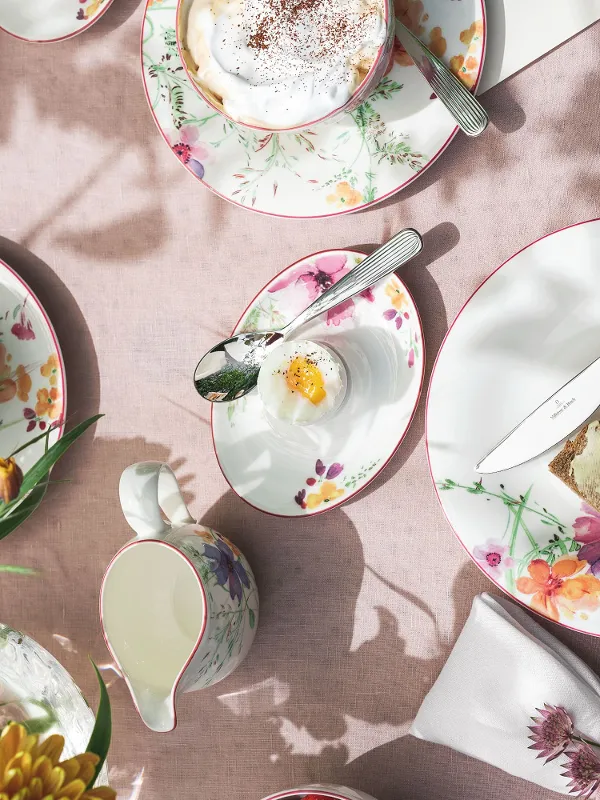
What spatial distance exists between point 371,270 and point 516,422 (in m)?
0.20

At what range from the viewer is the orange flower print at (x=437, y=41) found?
2.17 feet

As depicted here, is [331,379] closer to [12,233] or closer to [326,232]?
[326,232]

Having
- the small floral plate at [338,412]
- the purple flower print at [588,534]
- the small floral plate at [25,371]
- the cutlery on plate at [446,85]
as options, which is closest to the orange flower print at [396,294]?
the small floral plate at [338,412]

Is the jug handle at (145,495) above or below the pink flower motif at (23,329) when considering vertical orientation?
below

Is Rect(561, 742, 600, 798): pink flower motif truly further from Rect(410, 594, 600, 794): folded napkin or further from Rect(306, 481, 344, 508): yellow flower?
Rect(306, 481, 344, 508): yellow flower

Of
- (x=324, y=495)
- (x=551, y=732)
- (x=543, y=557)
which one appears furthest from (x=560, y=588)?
(x=324, y=495)

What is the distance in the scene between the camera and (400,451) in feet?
2.41

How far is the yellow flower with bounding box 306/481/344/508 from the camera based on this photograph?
72cm

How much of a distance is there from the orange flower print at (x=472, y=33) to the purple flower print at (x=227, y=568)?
0.53 m

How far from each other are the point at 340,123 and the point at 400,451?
0.33 m

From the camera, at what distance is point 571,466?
26.3 inches

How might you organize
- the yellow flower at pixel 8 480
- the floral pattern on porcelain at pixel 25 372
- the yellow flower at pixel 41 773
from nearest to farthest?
the yellow flower at pixel 41 773
the yellow flower at pixel 8 480
the floral pattern on porcelain at pixel 25 372

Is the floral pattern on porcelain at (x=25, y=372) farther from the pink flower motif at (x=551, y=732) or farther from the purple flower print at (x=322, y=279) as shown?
the pink flower motif at (x=551, y=732)

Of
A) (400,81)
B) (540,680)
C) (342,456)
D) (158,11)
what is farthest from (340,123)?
(540,680)
